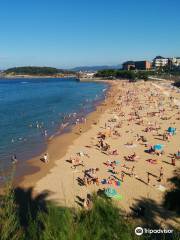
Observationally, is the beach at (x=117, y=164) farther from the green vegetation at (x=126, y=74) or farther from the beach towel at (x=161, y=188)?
the green vegetation at (x=126, y=74)

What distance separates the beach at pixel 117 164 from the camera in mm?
19000

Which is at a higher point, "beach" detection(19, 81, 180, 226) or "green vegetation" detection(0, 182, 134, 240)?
"green vegetation" detection(0, 182, 134, 240)

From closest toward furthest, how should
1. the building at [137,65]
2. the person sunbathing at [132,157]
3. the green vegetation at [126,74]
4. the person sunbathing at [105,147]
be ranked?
1. the person sunbathing at [132,157]
2. the person sunbathing at [105,147]
3. the green vegetation at [126,74]
4. the building at [137,65]

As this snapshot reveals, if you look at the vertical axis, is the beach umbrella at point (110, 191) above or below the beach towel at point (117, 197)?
Result: above

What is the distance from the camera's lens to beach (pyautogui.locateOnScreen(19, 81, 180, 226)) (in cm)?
1900

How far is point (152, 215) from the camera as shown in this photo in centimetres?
1605

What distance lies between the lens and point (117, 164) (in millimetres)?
24172

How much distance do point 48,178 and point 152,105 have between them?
120 ft

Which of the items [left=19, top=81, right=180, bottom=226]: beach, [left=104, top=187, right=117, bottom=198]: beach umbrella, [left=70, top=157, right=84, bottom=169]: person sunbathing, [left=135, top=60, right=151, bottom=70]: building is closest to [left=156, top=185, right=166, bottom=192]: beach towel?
[left=19, top=81, right=180, bottom=226]: beach

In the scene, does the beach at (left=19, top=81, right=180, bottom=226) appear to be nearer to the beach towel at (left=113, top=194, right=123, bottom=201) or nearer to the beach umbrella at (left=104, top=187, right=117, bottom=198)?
the beach towel at (left=113, top=194, right=123, bottom=201)

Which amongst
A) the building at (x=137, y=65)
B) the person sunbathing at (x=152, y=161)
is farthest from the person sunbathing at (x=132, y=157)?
the building at (x=137, y=65)

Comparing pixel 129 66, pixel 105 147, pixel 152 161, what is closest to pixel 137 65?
pixel 129 66

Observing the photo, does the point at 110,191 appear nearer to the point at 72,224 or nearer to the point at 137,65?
the point at 72,224

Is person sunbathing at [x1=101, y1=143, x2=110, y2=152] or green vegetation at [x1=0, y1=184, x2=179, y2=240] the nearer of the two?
green vegetation at [x1=0, y1=184, x2=179, y2=240]
